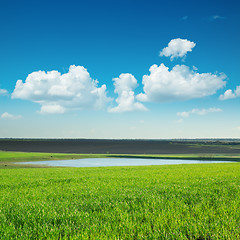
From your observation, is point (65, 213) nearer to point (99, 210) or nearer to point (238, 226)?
point (99, 210)

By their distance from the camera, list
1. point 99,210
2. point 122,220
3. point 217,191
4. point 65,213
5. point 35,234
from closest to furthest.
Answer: point 35,234 → point 122,220 → point 65,213 → point 99,210 → point 217,191

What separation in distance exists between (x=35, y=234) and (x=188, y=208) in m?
5.20

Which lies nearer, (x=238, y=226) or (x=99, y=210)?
(x=238, y=226)

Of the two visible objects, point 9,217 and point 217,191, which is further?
point 217,191

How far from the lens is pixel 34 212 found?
8.22m

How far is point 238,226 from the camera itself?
6.25 m

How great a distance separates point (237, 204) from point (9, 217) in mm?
8504

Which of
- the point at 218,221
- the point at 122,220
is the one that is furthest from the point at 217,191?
the point at 122,220

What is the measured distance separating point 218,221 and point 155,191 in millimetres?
5106

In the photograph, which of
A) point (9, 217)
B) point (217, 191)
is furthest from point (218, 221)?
point (9, 217)

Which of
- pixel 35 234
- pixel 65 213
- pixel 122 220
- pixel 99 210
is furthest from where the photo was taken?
pixel 99 210

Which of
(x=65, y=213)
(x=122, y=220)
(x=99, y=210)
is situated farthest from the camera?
(x=99, y=210)

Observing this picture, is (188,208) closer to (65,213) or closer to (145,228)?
(145,228)

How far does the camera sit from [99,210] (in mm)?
8438
